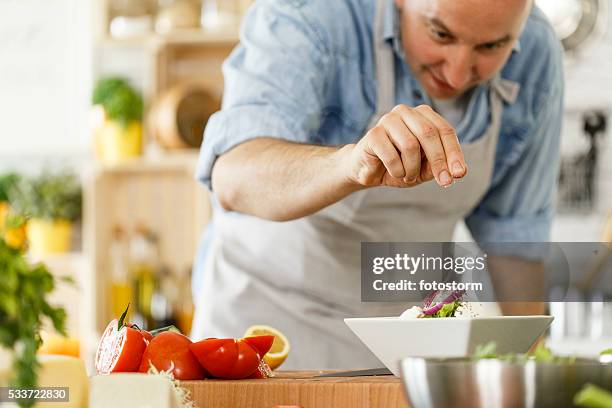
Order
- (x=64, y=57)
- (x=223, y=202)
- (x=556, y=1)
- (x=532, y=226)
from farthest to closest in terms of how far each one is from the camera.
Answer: (x=64, y=57)
(x=556, y=1)
(x=532, y=226)
(x=223, y=202)

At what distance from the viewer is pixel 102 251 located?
3760 mm

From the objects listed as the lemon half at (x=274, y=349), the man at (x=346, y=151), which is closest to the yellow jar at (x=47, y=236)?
the man at (x=346, y=151)

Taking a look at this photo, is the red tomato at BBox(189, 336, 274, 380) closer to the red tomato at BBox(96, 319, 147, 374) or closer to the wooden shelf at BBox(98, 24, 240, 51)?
the red tomato at BBox(96, 319, 147, 374)

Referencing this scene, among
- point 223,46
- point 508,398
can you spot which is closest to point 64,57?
point 223,46

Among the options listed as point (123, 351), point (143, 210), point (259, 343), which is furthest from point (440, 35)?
point (143, 210)

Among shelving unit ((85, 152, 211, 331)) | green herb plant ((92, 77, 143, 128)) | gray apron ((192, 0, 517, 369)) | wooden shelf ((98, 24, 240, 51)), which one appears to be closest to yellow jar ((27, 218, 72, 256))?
shelving unit ((85, 152, 211, 331))

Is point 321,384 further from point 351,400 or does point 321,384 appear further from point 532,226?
point 532,226

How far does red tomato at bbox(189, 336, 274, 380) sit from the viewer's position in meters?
1.11

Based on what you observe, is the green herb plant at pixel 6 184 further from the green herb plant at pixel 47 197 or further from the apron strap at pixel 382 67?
the apron strap at pixel 382 67

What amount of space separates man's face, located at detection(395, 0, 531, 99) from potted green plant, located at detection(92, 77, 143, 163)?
211 cm

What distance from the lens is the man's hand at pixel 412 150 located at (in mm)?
1162

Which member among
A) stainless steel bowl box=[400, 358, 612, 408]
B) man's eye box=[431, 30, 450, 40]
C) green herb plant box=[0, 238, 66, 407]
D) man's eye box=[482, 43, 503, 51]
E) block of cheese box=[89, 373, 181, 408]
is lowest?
block of cheese box=[89, 373, 181, 408]

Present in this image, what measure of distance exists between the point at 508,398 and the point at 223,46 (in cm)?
316

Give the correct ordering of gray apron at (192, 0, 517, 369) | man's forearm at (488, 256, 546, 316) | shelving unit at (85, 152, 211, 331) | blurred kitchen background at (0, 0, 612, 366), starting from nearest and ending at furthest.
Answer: gray apron at (192, 0, 517, 369), man's forearm at (488, 256, 546, 316), blurred kitchen background at (0, 0, 612, 366), shelving unit at (85, 152, 211, 331)
